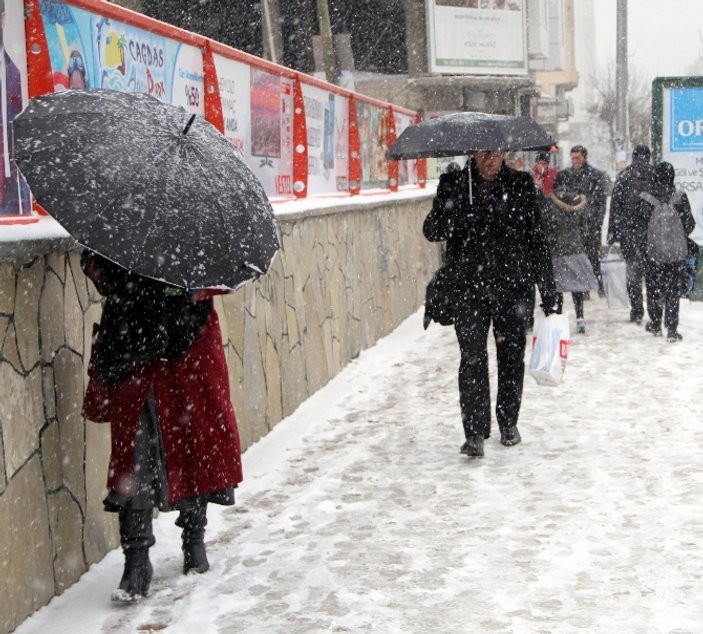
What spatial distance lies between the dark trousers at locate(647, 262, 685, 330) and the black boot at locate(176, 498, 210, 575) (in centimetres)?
701

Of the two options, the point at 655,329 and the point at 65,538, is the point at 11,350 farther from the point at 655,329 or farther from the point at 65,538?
the point at 655,329

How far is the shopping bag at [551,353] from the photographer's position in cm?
695

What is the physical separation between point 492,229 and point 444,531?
194 cm

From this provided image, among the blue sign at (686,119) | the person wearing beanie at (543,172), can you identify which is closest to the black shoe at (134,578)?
the person wearing beanie at (543,172)

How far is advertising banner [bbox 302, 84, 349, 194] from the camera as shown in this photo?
9562mm

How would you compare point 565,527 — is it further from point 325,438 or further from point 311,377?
point 311,377

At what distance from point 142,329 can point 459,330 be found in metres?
2.73

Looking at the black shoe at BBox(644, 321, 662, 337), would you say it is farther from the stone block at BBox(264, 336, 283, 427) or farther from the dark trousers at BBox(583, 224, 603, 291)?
the stone block at BBox(264, 336, 283, 427)

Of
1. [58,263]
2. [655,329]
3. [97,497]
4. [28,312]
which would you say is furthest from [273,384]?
[655,329]

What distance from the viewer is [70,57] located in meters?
4.89

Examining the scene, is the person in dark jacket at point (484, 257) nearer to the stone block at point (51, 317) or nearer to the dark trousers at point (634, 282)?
the stone block at point (51, 317)

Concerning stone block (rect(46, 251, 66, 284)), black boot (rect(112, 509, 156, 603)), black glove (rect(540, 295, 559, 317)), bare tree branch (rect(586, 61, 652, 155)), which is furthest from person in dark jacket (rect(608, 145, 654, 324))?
bare tree branch (rect(586, 61, 652, 155))

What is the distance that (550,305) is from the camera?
6.93m

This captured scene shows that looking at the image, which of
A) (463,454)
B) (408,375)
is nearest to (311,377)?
(408,375)
